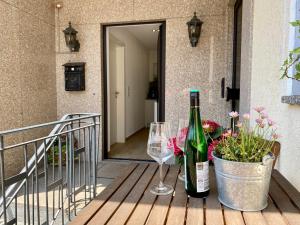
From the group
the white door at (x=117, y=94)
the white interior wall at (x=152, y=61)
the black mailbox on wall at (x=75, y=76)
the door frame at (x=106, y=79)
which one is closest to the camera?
the door frame at (x=106, y=79)

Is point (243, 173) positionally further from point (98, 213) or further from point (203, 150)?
point (98, 213)

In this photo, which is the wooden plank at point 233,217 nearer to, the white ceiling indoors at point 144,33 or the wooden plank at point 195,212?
the wooden plank at point 195,212

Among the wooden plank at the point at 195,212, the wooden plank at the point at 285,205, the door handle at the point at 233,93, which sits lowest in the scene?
the wooden plank at the point at 195,212

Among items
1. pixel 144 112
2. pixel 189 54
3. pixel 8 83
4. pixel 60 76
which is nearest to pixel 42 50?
pixel 60 76

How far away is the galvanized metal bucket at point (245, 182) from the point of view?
684 mm

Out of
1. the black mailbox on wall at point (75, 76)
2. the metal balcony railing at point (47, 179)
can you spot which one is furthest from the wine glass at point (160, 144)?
the black mailbox on wall at point (75, 76)

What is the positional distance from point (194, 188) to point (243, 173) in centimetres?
19

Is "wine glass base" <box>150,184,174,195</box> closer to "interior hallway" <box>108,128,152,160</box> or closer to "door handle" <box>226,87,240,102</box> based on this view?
"door handle" <box>226,87,240,102</box>

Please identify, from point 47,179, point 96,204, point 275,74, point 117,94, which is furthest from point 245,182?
point 117,94

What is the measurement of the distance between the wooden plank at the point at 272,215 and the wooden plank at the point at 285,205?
0.02 metres

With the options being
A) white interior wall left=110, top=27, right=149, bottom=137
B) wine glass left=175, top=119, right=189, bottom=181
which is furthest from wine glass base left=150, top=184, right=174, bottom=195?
white interior wall left=110, top=27, right=149, bottom=137

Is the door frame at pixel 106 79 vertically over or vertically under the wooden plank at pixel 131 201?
over

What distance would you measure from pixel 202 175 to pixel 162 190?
17 centimetres

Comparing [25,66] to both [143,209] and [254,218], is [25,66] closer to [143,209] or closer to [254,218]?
[143,209]
